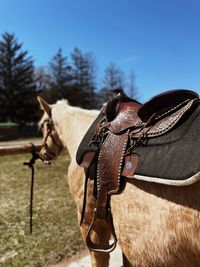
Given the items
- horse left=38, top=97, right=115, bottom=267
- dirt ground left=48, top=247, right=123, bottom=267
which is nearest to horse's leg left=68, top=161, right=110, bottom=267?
horse left=38, top=97, right=115, bottom=267

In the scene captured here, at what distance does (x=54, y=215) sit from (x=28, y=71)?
1381 inches

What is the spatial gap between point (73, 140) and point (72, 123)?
0.16m

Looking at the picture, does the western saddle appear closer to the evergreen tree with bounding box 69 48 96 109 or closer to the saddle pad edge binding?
the saddle pad edge binding

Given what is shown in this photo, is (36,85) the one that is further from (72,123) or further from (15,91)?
(72,123)

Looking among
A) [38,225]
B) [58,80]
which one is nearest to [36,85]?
[58,80]

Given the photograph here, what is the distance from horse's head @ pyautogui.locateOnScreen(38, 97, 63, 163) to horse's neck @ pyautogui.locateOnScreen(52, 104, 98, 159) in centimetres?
12

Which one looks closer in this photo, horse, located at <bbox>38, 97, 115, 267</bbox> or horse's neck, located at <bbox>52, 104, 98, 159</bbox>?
horse, located at <bbox>38, 97, 115, 267</bbox>

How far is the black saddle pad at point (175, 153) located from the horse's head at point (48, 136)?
1.82 metres

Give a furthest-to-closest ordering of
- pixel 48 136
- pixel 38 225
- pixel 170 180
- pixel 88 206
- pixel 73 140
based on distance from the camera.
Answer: pixel 38 225 < pixel 48 136 < pixel 73 140 < pixel 88 206 < pixel 170 180

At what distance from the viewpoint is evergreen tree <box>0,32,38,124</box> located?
35.3 metres

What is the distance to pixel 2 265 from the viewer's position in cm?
328

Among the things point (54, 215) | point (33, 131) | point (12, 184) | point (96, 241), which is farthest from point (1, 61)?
point (96, 241)

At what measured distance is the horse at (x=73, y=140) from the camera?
2.34 metres

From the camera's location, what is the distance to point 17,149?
11.5ft
